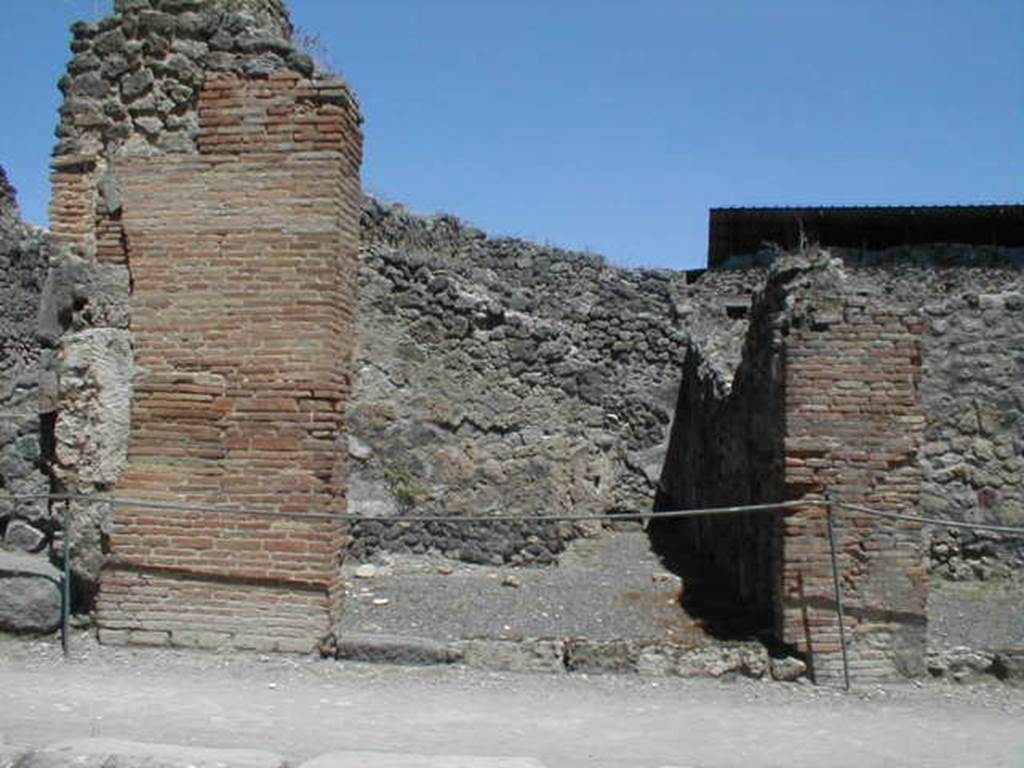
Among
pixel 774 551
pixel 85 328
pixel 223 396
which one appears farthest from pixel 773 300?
pixel 85 328

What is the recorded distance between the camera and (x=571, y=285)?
16.3m

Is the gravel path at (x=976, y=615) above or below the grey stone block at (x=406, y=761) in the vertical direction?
below

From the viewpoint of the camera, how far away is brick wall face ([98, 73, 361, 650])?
6.42 metres

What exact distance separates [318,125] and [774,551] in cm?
415

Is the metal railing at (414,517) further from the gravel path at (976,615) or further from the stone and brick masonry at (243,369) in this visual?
the gravel path at (976,615)

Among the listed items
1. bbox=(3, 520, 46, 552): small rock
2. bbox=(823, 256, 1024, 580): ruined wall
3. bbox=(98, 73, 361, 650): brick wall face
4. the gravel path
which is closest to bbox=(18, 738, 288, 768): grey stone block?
bbox=(98, 73, 361, 650): brick wall face

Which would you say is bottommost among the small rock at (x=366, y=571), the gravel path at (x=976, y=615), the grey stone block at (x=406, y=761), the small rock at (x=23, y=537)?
the gravel path at (x=976, y=615)

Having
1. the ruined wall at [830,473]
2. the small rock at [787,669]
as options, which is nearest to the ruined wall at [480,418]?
the ruined wall at [830,473]

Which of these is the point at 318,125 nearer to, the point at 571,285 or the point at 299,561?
the point at 299,561

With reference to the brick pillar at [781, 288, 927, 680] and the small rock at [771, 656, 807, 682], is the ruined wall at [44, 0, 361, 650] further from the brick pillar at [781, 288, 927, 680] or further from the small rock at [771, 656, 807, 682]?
the brick pillar at [781, 288, 927, 680]

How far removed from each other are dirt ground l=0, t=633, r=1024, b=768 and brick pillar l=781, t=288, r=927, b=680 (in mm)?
349

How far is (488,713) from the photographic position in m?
5.56

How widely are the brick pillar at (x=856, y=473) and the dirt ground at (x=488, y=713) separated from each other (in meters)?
0.35

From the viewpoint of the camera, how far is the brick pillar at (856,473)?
6.47m
